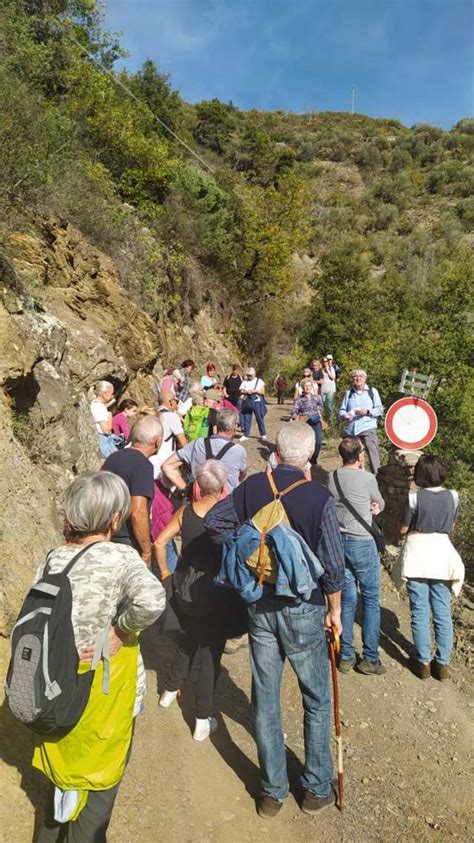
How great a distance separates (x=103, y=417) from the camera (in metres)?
5.95

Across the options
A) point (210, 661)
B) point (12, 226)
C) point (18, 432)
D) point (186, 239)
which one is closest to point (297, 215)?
point (186, 239)

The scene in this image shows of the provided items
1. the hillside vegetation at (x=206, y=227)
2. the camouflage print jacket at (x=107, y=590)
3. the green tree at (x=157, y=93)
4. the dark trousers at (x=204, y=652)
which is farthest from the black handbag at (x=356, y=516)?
the green tree at (x=157, y=93)

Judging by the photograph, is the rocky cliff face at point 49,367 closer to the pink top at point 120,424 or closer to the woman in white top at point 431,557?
the pink top at point 120,424

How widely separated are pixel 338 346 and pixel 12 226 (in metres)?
20.8

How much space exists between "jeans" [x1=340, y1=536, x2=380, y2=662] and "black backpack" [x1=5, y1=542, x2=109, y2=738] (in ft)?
9.52

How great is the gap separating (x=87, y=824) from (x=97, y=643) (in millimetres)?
756

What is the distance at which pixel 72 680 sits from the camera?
1.96 metres

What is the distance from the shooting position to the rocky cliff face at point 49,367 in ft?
12.7

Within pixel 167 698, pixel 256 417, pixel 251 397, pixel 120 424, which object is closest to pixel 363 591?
pixel 167 698

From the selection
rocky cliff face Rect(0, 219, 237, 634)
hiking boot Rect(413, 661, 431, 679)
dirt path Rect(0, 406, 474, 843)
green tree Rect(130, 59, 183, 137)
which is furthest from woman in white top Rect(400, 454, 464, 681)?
green tree Rect(130, 59, 183, 137)

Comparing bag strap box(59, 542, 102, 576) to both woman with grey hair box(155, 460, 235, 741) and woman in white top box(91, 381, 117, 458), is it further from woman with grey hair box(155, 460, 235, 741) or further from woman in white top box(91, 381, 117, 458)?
woman in white top box(91, 381, 117, 458)

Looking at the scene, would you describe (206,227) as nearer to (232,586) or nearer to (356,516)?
(356,516)

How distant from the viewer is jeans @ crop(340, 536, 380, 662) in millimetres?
4445

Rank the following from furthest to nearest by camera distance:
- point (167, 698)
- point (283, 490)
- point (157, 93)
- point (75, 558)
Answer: point (157, 93) < point (167, 698) < point (283, 490) < point (75, 558)
